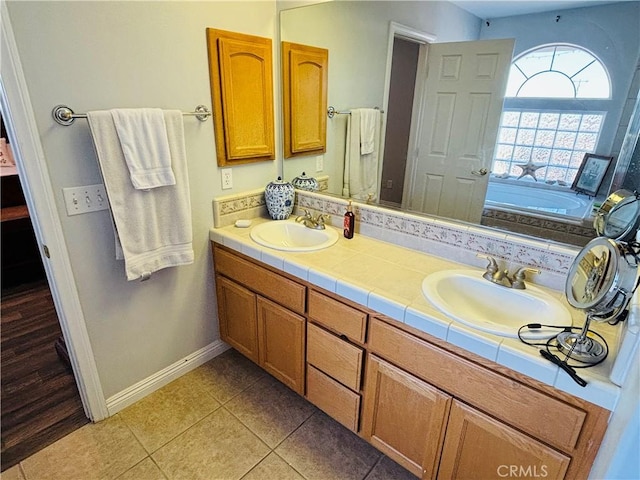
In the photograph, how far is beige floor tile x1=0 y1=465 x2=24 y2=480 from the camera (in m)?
1.49

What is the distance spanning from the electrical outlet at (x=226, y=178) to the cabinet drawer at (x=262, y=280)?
1.14ft

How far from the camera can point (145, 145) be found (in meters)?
1.49

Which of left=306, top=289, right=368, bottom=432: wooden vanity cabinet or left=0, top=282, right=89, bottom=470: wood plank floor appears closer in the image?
left=306, top=289, right=368, bottom=432: wooden vanity cabinet

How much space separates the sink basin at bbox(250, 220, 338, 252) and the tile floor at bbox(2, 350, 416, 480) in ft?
2.70

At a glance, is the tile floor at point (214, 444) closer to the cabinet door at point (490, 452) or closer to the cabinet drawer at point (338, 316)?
the cabinet door at point (490, 452)

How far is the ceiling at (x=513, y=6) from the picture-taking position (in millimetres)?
1196

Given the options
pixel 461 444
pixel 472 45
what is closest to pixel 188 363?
pixel 461 444

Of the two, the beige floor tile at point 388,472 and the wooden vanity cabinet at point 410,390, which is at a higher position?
the wooden vanity cabinet at point 410,390

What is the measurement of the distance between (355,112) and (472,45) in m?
0.65

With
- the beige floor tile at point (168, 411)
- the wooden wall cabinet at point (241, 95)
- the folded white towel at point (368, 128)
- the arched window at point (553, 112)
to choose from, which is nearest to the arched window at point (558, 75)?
the arched window at point (553, 112)

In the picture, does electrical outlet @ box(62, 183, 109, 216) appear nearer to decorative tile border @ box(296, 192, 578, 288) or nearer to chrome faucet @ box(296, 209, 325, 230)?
chrome faucet @ box(296, 209, 325, 230)

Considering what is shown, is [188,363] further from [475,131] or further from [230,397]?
[475,131]

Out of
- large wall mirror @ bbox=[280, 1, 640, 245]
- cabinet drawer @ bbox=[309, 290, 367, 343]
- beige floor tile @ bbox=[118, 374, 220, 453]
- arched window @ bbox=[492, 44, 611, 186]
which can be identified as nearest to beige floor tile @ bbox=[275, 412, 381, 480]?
beige floor tile @ bbox=[118, 374, 220, 453]

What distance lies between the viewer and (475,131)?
1490mm
